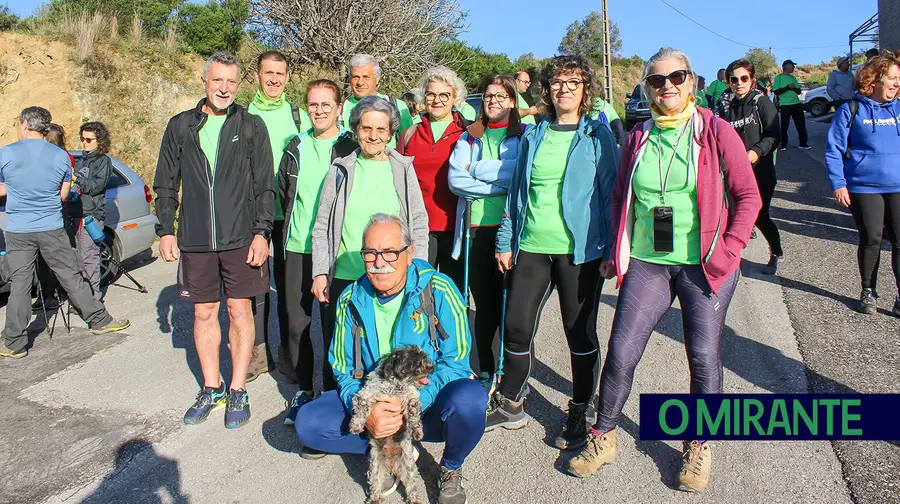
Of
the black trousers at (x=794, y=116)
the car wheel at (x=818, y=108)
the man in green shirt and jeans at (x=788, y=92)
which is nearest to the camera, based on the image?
the man in green shirt and jeans at (x=788, y=92)

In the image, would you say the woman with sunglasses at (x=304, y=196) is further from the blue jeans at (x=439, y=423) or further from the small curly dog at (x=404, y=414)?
the small curly dog at (x=404, y=414)

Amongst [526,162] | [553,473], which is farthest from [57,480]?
[526,162]

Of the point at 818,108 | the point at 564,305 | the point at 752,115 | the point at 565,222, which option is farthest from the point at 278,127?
the point at 818,108

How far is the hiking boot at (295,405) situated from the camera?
369 cm

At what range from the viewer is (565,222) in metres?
3.20

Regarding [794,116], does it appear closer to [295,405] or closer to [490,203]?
[490,203]

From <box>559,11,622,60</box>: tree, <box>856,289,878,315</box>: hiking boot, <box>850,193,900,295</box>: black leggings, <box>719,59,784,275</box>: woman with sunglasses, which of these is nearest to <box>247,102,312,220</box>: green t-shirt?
<box>719,59,784,275</box>: woman with sunglasses

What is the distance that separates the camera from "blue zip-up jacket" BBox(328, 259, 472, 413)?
2.93m

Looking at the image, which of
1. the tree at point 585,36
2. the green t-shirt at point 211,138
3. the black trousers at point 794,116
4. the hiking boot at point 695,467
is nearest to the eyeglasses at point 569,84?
the hiking boot at point 695,467

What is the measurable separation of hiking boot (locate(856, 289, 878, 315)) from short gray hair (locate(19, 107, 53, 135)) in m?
6.67

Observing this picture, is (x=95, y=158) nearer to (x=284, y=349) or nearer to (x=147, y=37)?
(x=284, y=349)

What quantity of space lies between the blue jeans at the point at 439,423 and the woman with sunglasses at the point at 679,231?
24.6 inches

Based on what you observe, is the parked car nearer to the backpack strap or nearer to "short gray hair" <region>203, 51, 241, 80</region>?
"short gray hair" <region>203, 51, 241, 80</region>

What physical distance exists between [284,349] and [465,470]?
1.73 metres
